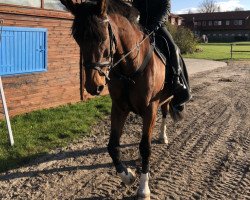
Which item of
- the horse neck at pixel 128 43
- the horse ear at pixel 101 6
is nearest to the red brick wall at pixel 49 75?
the horse neck at pixel 128 43

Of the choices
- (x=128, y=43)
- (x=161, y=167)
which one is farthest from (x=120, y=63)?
(x=161, y=167)

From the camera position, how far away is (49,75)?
887cm

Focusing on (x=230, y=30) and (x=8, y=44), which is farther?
(x=230, y=30)

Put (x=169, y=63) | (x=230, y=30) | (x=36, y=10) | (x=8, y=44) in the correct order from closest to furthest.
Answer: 1. (x=169, y=63)
2. (x=8, y=44)
3. (x=36, y=10)
4. (x=230, y=30)

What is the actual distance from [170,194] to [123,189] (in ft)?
2.14

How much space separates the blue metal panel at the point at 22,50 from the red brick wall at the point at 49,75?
0.15m

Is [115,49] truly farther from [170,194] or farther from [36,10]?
[36,10]

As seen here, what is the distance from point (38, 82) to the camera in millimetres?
8516

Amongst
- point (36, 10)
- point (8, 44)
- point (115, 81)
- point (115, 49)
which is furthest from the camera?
point (36, 10)

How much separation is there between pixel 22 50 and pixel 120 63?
15.3 ft

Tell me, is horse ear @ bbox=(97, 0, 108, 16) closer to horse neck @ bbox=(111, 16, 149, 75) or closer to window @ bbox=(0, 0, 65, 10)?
horse neck @ bbox=(111, 16, 149, 75)

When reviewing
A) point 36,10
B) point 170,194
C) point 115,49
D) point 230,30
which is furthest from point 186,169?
point 230,30

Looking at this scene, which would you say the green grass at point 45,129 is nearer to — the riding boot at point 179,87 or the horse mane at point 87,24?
the riding boot at point 179,87

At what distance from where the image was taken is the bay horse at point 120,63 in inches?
124
